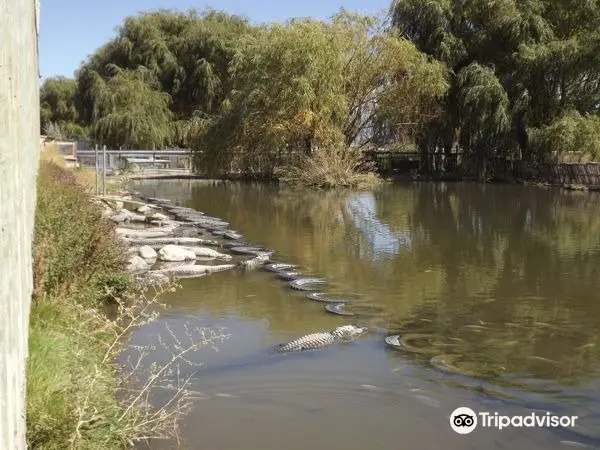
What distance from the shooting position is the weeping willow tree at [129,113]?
39.3m

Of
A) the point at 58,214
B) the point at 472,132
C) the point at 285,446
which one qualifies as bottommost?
the point at 285,446

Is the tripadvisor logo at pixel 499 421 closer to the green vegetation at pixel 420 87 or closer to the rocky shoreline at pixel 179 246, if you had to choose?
the rocky shoreline at pixel 179 246

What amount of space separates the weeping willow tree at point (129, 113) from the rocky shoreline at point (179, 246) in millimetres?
20630

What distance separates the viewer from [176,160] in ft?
137

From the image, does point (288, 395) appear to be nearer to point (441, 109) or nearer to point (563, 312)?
point (563, 312)

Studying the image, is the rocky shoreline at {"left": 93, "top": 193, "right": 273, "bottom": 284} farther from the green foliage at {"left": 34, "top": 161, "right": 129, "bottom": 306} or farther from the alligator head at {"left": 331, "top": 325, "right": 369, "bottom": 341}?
the alligator head at {"left": 331, "top": 325, "right": 369, "bottom": 341}

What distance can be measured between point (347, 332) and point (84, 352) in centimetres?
323

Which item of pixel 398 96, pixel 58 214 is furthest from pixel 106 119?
pixel 58 214

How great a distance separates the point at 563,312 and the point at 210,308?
4429 mm

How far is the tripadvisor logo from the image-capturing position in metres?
5.11

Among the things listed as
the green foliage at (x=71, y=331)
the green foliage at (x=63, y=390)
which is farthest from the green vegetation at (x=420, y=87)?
→ the green foliage at (x=63, y=390)

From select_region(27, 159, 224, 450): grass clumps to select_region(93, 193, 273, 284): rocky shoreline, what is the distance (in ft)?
3.66

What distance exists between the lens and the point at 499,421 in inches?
205

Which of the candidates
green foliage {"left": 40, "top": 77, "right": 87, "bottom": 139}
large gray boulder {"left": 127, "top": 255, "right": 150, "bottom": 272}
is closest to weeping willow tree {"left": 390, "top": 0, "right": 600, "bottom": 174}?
large gray boulder {"left": 127, "top": 255, "right": 150, "bottom": 272}
